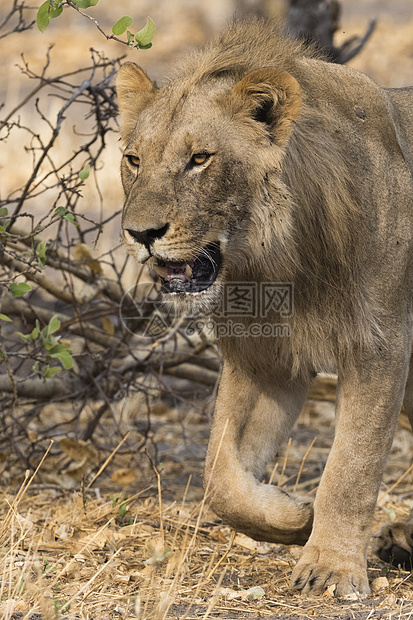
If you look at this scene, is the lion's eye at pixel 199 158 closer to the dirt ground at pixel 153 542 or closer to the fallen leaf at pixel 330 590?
the dirt ground at pixel 153 542

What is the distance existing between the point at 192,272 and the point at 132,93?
2.59 feet

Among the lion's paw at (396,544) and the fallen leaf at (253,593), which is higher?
the lion's paw at (396,544)

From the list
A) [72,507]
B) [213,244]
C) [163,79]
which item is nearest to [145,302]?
[72,507]

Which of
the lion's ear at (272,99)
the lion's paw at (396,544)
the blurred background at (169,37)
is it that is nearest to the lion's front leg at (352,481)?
the lion's paw at (396,544)

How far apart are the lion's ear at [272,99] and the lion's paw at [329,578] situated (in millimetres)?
1384

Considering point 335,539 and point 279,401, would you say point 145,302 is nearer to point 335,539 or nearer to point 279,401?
point 279,401

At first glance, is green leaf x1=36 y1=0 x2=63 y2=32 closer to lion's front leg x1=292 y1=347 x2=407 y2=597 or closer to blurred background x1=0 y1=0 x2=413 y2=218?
lion's front leg x1=292 y1=347 x2=407 y2=597

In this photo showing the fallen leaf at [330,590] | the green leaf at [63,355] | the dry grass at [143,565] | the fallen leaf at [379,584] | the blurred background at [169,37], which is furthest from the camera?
the blurred background at [169,37]

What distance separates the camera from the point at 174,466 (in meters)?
5.34

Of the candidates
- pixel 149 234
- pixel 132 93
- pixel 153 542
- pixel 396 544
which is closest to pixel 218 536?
pixel 153 542

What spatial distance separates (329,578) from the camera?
2.96m

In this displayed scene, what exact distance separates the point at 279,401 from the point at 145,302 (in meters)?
1.36

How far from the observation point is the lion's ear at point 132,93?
320 centimetres

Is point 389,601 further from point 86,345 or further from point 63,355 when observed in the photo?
point 86,345
